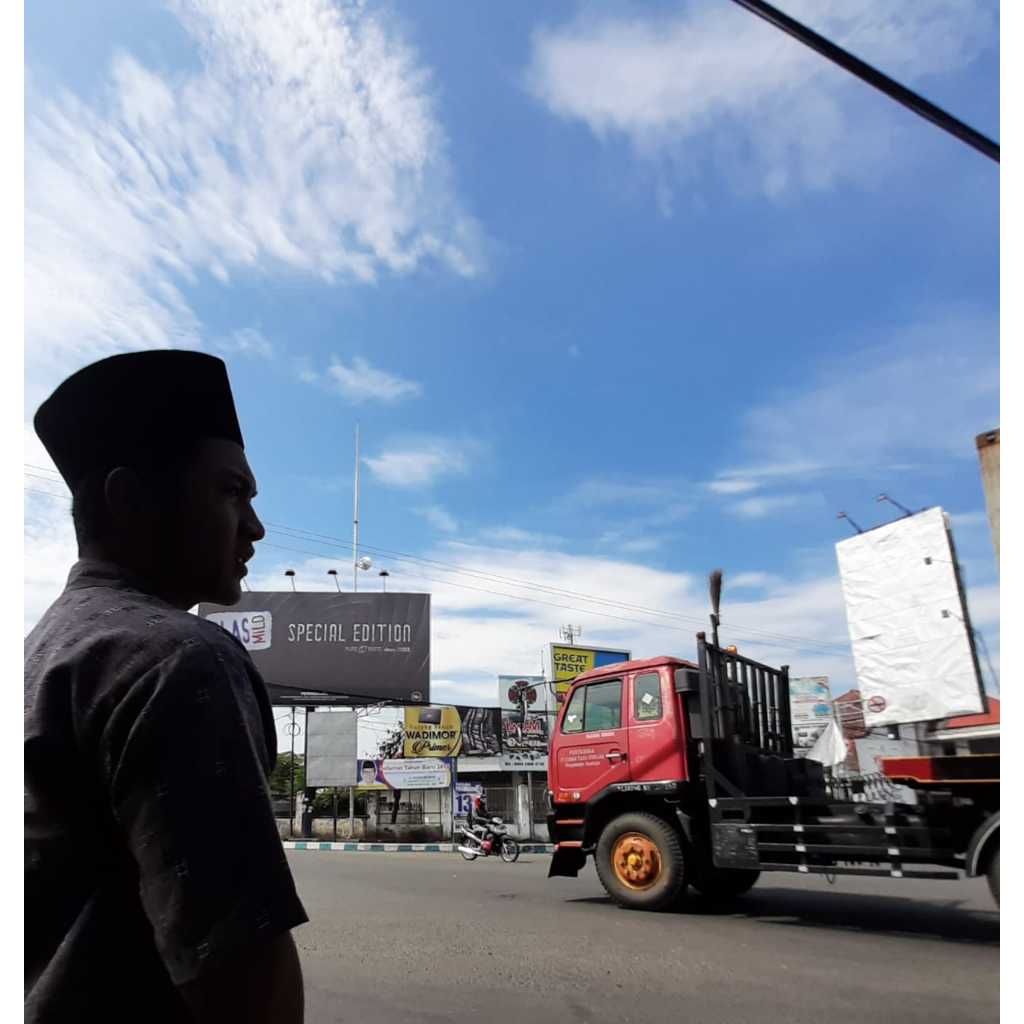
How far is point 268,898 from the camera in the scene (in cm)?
83

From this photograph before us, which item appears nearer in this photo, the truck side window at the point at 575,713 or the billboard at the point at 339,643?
the truck side window at the point at 575,713

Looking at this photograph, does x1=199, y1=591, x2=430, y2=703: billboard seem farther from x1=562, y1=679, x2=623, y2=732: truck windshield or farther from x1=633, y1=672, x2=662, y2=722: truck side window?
x1=633, y1=672, x2=662, y2=722: truck side window

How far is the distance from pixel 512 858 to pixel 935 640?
10886 millimetres

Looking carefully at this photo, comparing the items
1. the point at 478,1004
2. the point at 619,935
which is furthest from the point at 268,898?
the point at 619,935

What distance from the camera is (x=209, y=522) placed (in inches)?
46.1

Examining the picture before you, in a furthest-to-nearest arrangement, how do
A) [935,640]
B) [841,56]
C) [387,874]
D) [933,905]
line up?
[387,874] → [933,905] → [935,640] → [841,56]

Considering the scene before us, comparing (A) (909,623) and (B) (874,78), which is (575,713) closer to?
(A) (909,623)

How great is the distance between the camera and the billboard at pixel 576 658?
108ft

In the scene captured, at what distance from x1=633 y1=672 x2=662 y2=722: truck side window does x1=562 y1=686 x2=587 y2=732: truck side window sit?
2.18 ft

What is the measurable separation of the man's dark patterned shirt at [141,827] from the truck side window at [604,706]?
7.64m

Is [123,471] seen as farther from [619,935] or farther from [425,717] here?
[425,717]

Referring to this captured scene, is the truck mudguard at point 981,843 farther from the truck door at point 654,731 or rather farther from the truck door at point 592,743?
the truck door at point 592,743

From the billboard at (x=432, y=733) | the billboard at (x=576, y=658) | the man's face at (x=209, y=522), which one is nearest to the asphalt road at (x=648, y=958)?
the man's face at (x=209, y=522)

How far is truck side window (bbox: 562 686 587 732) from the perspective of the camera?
8.60 metres
